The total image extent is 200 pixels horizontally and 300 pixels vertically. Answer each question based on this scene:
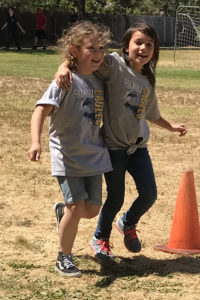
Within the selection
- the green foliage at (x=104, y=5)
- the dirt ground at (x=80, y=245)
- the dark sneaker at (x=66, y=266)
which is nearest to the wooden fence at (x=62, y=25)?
the green foliage at (x=104, y=5)

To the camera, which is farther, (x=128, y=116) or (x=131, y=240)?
(x=131, y=240)

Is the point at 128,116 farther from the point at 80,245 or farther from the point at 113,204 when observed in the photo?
the point at 80,245

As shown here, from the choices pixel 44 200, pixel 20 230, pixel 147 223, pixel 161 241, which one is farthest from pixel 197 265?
pixel 44 200

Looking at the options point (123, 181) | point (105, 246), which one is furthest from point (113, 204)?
point (105, 246)

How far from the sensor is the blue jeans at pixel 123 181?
16.1ft

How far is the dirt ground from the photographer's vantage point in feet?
14.8

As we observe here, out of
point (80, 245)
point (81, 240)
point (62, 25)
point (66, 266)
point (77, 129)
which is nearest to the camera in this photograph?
point (77, 129)

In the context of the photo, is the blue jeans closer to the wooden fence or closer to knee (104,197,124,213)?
knee (104,197,124,213)

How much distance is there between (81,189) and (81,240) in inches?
38.3

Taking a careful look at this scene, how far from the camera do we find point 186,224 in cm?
546

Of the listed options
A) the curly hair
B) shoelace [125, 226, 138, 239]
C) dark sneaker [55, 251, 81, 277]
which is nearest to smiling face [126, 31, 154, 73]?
the curly hair

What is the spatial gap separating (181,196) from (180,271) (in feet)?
2.36

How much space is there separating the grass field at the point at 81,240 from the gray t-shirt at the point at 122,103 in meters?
0.38

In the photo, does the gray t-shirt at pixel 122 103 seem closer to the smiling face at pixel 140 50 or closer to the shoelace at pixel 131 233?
the smiling face at pixel 140 50
